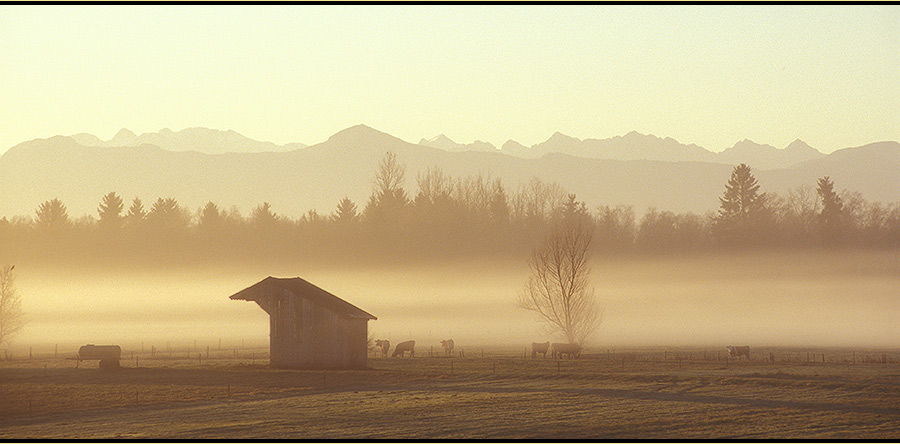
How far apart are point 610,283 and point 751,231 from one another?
28.6 m

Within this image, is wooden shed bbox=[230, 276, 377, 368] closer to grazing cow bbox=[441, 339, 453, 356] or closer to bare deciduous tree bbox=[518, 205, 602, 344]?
grazing cow bbox=[441, 339, 453, 356]

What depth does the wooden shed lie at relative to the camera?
69.5 meters

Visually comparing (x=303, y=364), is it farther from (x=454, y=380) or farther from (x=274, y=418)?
(x=274, y=418)

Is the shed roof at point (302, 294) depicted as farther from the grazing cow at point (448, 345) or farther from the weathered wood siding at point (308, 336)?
the grazing cow at point (448, 345)

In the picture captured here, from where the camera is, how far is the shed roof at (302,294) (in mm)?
70125

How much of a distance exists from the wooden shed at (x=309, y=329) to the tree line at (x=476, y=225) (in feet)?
313

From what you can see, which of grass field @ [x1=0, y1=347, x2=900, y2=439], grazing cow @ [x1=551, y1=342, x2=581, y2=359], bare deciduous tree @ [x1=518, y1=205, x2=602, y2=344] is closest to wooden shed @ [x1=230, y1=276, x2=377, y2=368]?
grass field @ [x1=0, y1=347, x2=900, y2=439]

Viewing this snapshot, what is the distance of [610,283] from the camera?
185 m

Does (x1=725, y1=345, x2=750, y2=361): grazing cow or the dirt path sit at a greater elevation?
(x1=725, y1=345, x2=750, y2=361): grazing cow

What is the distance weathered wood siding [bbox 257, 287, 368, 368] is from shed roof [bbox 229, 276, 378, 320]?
0.30m

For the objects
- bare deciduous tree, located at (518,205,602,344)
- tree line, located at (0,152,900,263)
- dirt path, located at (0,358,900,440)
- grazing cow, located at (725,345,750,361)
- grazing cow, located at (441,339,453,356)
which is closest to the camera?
dirt path, located at (0,358,900,440)

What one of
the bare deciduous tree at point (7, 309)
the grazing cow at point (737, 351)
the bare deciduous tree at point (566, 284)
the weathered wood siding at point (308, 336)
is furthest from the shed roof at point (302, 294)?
the bare deciduous tree at point (7, 309)

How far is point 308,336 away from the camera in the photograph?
229 feet

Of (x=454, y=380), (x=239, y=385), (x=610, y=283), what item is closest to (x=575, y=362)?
(x=454, y=380)
